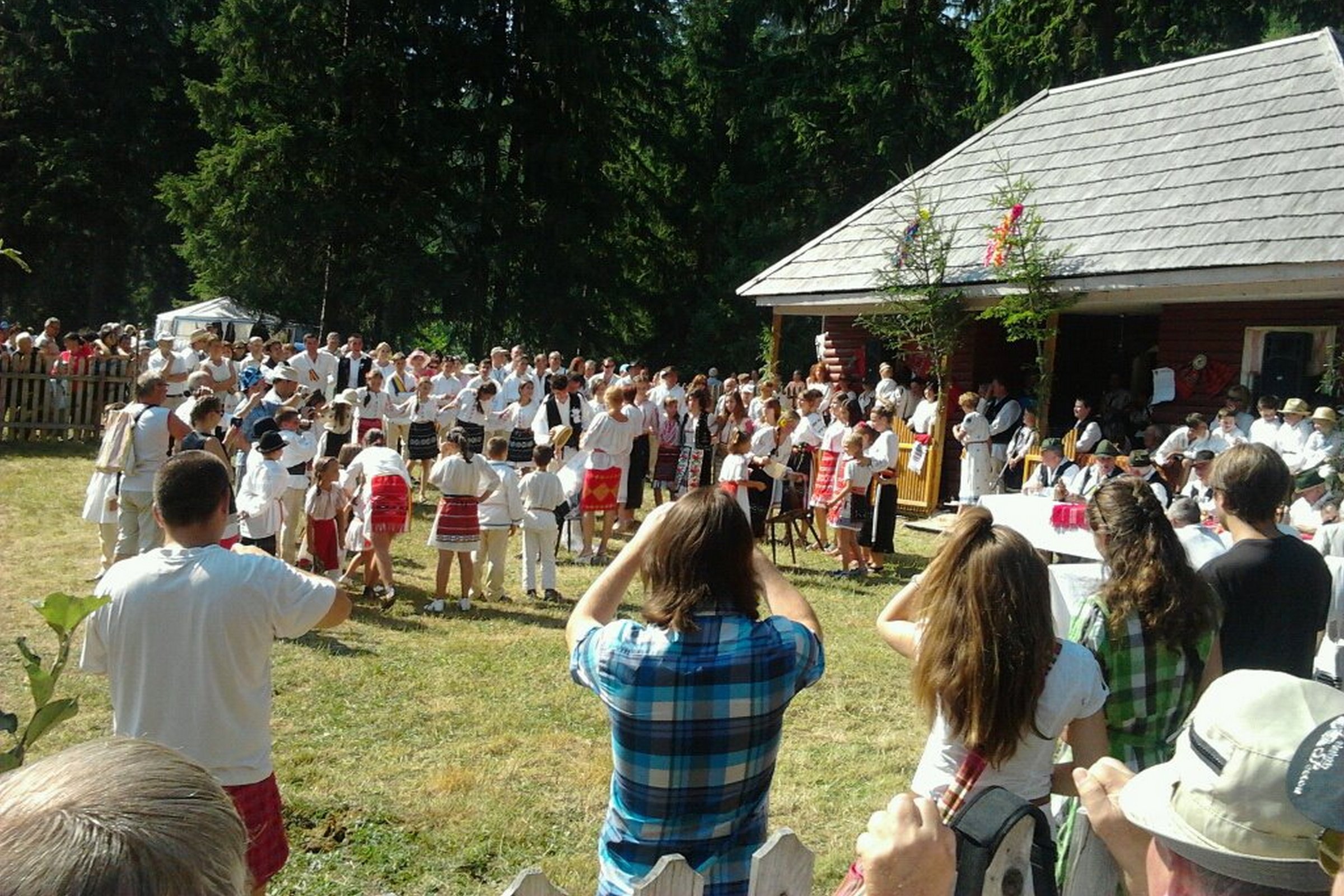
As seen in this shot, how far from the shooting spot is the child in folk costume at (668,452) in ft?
50.9

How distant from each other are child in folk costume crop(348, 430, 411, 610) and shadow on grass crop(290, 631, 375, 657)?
1.07 m

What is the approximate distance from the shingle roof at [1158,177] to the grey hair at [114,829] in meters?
13.0

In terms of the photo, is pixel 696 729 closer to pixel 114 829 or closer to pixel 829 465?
pixel 114 829

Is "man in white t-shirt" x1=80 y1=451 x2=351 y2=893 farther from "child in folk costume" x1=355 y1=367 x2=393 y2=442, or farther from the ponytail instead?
"child in folk costume" x1=355 y1=367 x2=393 y2=442

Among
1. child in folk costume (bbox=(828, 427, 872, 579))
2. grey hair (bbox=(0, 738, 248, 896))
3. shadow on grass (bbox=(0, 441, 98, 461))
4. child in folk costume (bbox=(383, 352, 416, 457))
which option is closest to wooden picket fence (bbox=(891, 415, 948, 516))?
child in folk costume (bbox=(828, 427, 872, 579))

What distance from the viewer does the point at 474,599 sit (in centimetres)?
1005

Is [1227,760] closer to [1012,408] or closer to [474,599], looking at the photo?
[474,599]

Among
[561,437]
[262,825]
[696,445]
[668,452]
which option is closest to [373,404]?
[561,437]

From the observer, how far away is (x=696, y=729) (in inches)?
106

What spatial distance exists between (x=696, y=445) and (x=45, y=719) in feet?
45.7

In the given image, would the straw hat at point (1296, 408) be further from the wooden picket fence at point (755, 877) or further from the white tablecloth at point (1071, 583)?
the wooden picket fence at point (755, 877)

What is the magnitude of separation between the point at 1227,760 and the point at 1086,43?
28875 millimetres

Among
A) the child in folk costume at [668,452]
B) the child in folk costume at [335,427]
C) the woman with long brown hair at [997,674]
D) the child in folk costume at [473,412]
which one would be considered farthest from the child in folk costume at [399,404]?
the woman with long brown hair at [997,674]

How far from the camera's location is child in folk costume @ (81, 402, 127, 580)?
8.45 metres
